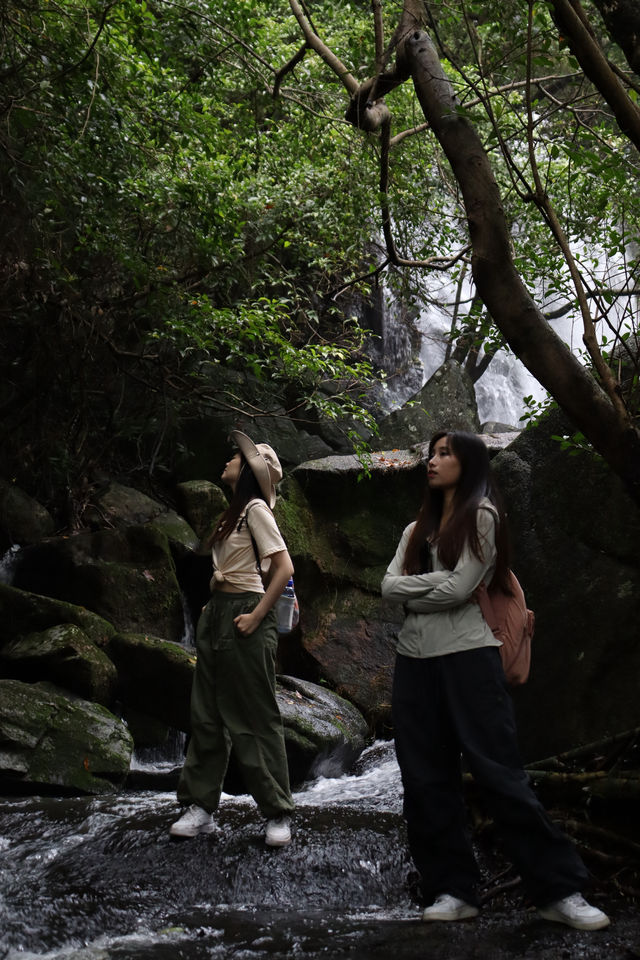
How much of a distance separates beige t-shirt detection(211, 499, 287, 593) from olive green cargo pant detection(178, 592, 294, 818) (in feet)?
0.26

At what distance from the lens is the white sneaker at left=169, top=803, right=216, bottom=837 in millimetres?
4055

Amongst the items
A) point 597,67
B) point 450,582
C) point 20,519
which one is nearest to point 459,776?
point 450,582

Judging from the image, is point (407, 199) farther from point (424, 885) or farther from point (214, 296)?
point (424, 885)

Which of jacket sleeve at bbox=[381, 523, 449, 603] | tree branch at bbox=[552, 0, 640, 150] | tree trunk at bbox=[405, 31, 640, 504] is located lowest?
jacket sleeve at bbox=[381, 523, 449, 603]

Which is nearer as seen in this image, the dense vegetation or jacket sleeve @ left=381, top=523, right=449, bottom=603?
jacket sleeve @ left=381, top=523, right=449, bottom=603

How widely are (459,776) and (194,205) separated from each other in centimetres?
603

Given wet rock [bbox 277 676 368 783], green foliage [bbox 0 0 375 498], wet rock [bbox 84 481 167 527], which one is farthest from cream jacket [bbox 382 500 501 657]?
wet rock [bbox 84 481 167 527]

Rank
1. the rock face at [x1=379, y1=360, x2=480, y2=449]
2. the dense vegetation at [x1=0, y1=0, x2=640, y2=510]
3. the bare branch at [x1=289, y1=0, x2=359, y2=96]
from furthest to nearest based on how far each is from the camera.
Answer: the rock face at [x1=379, y1=360, x2=480, y2=449] → the dense vegetation at [x1=0, y1=0, x2=640, y2=510] → the bare branch at [x1=289, y1=0, x2=359, y2=96]

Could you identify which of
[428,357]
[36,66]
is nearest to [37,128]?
[36,66]

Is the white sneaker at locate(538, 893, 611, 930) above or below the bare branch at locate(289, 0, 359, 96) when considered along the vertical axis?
below

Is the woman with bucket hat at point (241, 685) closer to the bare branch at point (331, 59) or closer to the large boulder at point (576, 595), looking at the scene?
the large boulder at point (576, 595)

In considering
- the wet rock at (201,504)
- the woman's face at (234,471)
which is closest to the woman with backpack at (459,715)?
the woman's face at (234,471)

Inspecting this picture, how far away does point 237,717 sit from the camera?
4.16 m

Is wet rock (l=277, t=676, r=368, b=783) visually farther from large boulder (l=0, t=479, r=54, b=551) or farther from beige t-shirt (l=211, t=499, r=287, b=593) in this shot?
large boulder (l=0, t=479, r=54, b=551)
